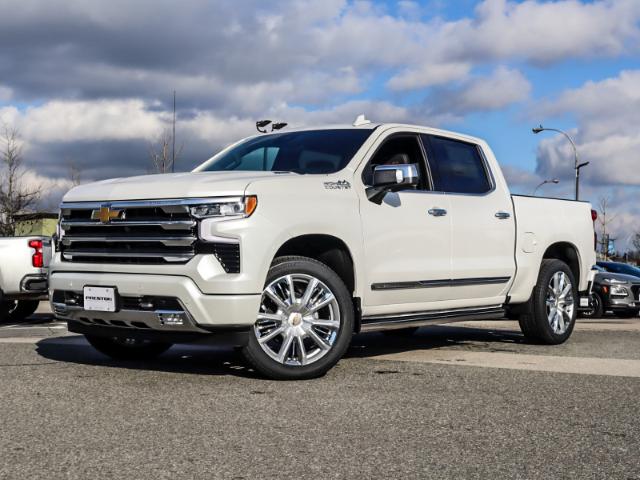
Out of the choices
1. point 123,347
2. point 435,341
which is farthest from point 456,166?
point 123,347

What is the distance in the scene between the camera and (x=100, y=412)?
434 centimetres

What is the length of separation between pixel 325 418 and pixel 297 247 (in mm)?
1754

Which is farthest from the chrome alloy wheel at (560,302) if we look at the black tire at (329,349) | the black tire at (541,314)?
the black tire at (329,349)

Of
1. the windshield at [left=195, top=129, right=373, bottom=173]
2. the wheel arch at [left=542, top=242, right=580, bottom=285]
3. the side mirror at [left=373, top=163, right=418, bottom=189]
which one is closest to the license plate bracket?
the windshield at [left=195, top=129, right=373, bottom=173]

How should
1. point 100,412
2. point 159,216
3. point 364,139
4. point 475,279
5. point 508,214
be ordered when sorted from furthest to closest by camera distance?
point 508,214 < point 475,279 < point 364,139 < point 159,216 < point 100,412

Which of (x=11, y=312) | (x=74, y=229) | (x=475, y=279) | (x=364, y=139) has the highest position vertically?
(x=364, y=139)

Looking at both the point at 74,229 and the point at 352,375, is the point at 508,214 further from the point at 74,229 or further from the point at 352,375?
the point at 74,229

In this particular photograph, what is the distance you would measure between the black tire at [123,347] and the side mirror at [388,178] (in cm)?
216

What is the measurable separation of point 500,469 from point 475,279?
3.65m

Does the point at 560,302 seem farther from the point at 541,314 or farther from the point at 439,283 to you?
the point at 439,283

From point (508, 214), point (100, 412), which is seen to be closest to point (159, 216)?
point (100, 412)

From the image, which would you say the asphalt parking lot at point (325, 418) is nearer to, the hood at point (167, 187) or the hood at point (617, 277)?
the hood at point (167, 187)

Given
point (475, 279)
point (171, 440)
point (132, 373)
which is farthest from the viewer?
point (475, 279)

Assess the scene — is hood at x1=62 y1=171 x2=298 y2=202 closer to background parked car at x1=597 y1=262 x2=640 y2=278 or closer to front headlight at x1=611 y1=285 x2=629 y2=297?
front headlight at x1=611 y1=285 x2=629 y2=297
